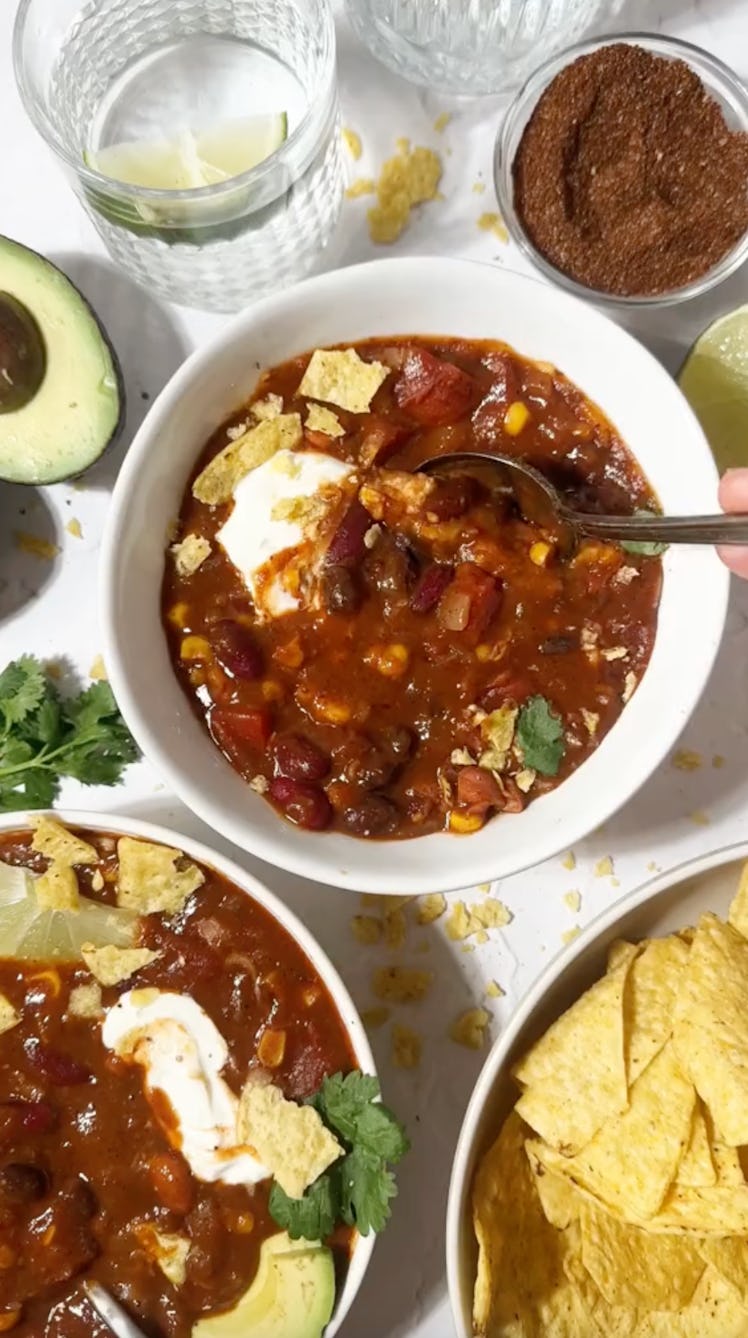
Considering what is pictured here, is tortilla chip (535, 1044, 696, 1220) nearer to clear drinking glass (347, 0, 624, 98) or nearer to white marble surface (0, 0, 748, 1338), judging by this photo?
white marble surface (0, 0, 748, 1338)

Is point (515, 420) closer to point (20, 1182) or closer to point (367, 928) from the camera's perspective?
point (367, 928)

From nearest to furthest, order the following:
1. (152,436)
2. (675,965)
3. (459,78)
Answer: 1. (152,436)
2. (675,965)
3. (459,78)

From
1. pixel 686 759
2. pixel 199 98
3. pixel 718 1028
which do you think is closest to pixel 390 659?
pixel 686 759

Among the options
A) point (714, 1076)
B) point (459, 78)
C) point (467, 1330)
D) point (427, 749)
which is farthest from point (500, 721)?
point (459, 78)

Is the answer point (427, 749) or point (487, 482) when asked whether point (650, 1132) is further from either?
point (487, 482)

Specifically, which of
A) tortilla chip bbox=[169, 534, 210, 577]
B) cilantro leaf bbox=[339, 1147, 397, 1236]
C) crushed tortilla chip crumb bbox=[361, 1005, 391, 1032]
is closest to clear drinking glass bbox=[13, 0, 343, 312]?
tortilla chip bbox=[169, 534, 210, 577]

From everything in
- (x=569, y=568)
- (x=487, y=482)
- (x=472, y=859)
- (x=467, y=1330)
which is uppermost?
(x=487, y=482)

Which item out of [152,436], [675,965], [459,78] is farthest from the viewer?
[459,78]
